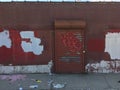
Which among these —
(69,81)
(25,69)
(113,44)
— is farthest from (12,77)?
(113,44)

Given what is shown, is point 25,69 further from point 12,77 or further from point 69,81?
point 69,81

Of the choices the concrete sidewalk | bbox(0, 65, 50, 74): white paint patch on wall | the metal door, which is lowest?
the concrete sidewalk

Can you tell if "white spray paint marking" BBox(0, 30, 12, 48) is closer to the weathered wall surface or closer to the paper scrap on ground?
the weathered wall surface

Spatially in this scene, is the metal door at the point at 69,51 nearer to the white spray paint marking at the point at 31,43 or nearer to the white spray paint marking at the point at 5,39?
the white spray paint marking at the point at 31,43

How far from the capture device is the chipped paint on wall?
16.0 m

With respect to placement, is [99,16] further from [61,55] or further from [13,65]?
[13,65]

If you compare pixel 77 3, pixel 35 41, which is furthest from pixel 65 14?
pixel 35 41

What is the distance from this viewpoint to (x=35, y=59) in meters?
15.9

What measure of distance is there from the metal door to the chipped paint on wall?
0.37 meters

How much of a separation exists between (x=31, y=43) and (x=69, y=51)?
1682mm

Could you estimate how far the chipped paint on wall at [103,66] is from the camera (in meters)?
16.0

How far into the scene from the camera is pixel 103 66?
1602 centimetres

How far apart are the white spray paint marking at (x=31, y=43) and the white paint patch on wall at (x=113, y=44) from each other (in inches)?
114

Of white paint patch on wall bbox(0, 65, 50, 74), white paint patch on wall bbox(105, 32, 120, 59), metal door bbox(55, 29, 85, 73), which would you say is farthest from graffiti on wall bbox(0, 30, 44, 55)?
white paint patch on wall bbox(105, 32, 120, 59)
